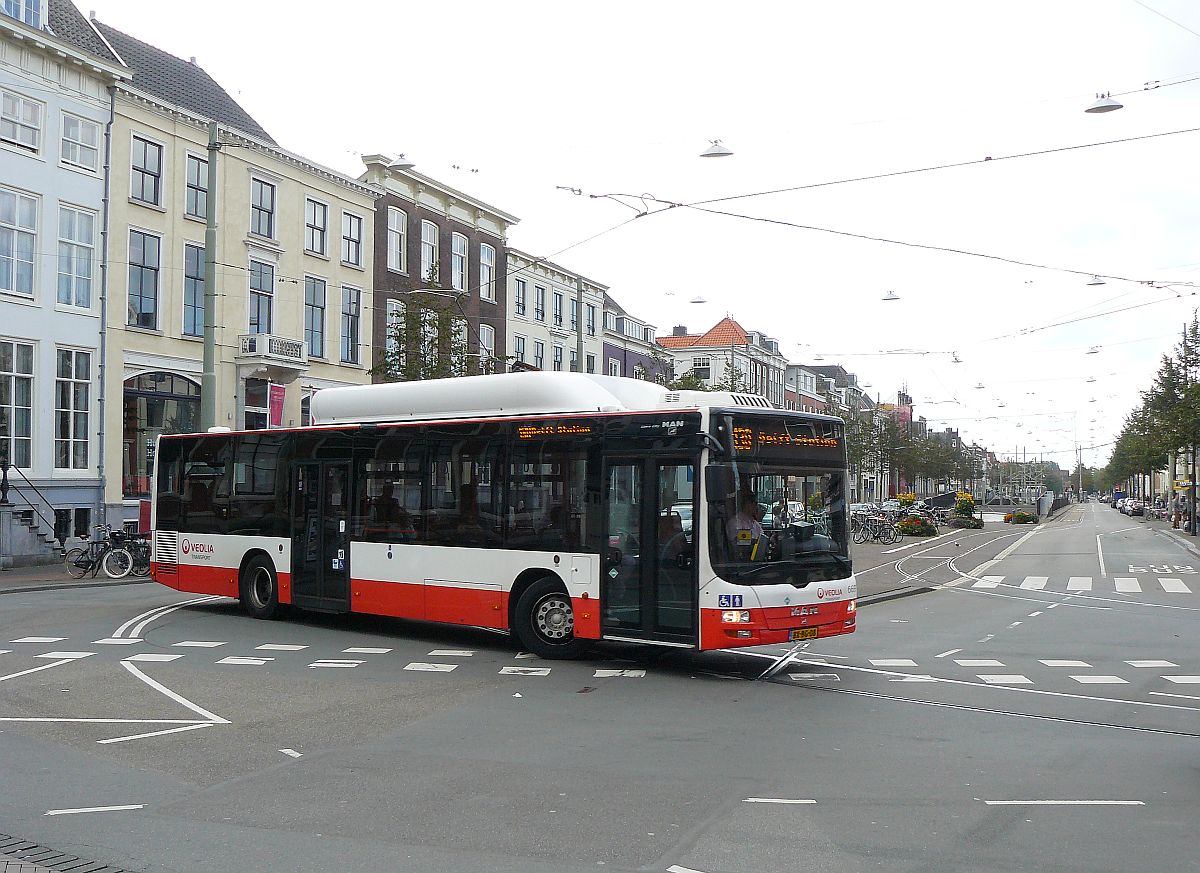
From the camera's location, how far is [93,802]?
262 inches

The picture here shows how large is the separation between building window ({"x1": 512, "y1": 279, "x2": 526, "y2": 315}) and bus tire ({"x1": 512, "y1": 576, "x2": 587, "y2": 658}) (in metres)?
40.3

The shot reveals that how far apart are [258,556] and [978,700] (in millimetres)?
10341

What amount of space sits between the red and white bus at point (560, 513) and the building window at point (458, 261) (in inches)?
1173

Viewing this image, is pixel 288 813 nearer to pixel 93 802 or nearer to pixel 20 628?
pixel 93 802

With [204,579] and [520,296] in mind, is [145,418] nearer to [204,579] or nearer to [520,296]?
[204,579]

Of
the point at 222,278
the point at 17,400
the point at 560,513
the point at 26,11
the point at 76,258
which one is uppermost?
the point at 26,11

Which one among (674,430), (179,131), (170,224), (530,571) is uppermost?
(179,131)

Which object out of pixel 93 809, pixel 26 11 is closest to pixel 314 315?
pixel 26 11

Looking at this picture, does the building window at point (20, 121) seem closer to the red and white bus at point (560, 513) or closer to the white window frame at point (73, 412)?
the white window frame at point (73, 412)

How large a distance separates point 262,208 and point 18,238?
29.5ft

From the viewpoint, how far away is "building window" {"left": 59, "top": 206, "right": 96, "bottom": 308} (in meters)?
28.5

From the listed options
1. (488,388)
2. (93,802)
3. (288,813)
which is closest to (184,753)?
(93,802)

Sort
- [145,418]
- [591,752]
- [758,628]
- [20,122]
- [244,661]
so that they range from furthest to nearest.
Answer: [145,418], [20,122], [244,661], [758,628], [591,752]

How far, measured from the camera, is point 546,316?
55.2m
